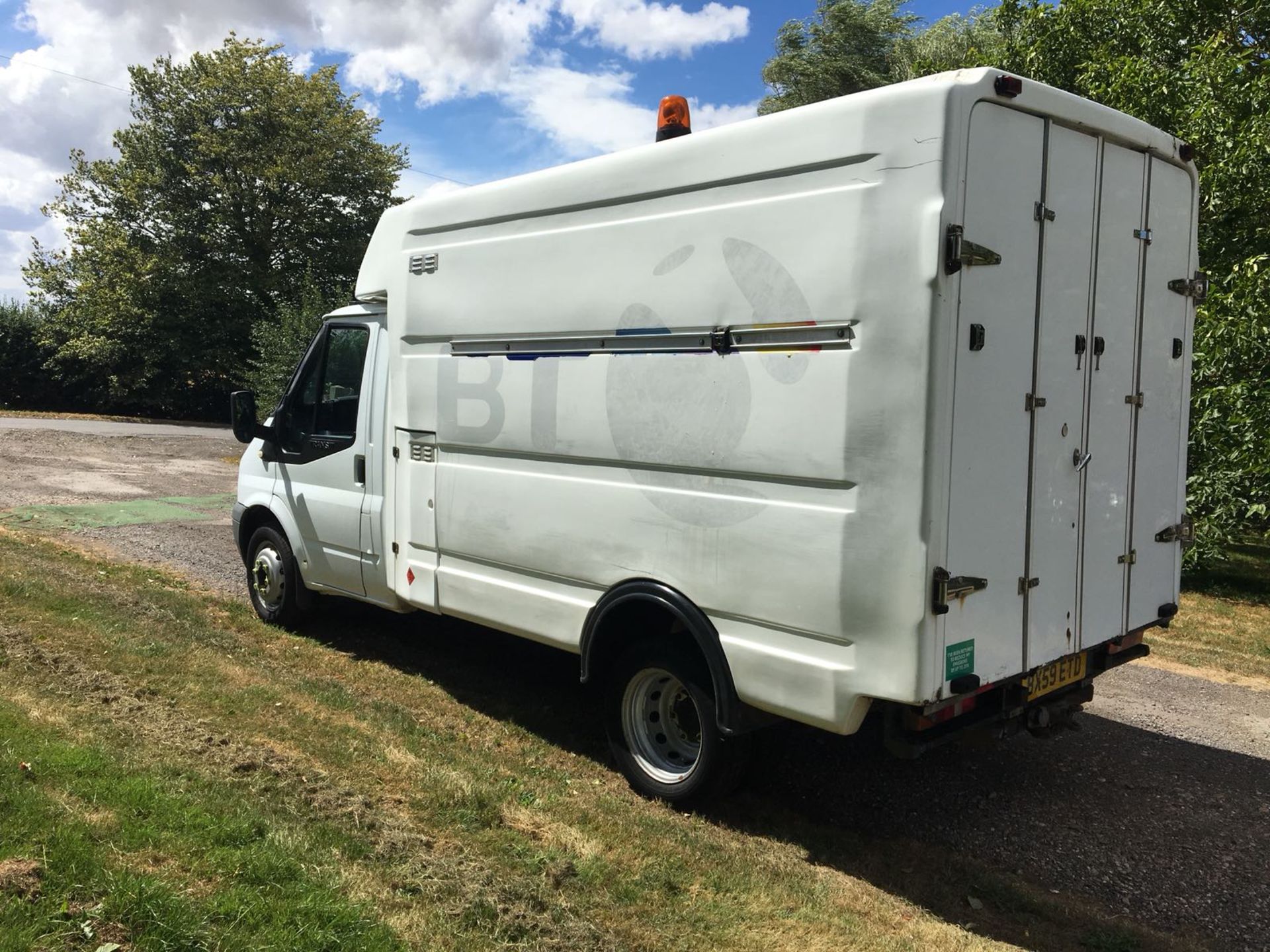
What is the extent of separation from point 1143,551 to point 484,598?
319 cm

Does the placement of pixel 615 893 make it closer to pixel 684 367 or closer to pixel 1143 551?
pixel 684 367

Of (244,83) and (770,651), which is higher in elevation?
(244,83)

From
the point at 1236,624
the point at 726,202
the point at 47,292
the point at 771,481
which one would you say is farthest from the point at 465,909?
the point at 47,292

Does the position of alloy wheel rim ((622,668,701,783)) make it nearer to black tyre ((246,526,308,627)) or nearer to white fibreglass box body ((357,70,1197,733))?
white fibreglass box body ((357,70,1197,733))

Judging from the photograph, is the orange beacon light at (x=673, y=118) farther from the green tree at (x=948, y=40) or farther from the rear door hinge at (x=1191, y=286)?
the green tree at (x=948, y=40)

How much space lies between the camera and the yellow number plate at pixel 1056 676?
393 centimetres

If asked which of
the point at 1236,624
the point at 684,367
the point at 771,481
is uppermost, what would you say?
the point at 684,367

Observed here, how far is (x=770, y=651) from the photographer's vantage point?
3756 millimetres

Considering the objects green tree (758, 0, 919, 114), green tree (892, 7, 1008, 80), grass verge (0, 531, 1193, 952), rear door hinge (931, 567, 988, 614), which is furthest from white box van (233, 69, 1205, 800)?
green tree (758, 0, 919, 114)

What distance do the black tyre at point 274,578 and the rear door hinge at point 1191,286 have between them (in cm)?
552

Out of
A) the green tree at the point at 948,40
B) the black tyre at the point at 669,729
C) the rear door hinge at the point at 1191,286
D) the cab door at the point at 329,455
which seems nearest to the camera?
the black tyre at the point at 669,729

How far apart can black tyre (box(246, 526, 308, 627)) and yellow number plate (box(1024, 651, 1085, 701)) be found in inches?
188

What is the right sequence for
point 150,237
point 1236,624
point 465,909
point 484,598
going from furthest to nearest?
point 150,237, point 1236,624, point 484,598, point 465,909

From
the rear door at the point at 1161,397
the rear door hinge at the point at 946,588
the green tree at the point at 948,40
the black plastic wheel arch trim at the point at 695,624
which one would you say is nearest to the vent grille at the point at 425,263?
the black plastic wheel arch trim at the point at 695,624
